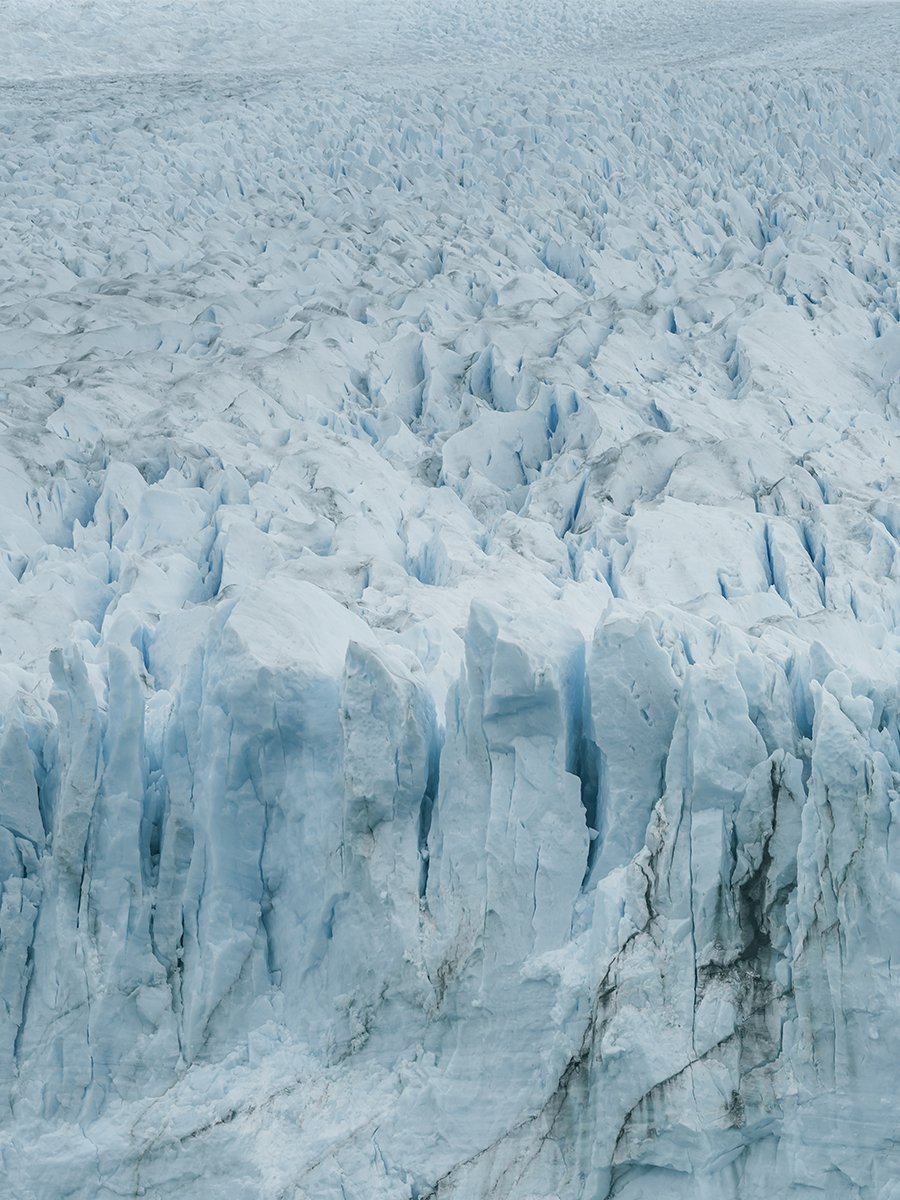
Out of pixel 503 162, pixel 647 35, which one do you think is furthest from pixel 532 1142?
pixel 647 35

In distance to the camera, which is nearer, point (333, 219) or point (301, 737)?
point (301, 737)

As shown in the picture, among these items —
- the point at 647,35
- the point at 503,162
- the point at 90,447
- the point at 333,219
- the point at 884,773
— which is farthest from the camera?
the point at 647,35

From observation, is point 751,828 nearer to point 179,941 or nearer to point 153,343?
point 179,941

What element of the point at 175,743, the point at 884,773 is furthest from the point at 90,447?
the point at 884,773

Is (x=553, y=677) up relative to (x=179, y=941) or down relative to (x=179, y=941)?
up

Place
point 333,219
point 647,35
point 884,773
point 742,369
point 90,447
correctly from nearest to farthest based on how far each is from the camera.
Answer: point 884,773, point 90,447, point 742,369, point 333,219, point 647,35

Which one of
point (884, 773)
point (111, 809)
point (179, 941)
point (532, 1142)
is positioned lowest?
point (532, 1142)
